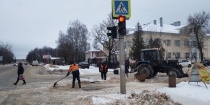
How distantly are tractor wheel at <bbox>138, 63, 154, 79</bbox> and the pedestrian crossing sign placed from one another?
1230 centimetres

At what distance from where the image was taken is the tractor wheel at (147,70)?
2552 cm

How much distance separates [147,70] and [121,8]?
12.8 metres

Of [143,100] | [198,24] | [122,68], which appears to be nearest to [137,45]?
[198,24]

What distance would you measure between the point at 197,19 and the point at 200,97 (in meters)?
59.9

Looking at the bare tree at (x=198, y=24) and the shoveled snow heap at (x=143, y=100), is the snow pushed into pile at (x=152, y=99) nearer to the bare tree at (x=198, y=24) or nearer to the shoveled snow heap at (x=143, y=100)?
the shoveled snow heap at (x=143, y=100)

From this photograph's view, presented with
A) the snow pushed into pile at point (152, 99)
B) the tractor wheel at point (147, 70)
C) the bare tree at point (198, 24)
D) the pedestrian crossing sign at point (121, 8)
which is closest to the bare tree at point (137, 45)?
the bare tree at point (198, 24)

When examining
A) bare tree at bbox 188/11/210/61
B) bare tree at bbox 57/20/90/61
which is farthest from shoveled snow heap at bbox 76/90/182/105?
bare tree at bbox 57/20/90/61

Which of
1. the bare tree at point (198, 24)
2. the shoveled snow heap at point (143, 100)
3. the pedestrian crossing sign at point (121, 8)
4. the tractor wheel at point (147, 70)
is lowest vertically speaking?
the shoveled snow heap at point (143, 100)

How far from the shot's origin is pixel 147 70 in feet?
84.6

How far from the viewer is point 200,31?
7050 cm

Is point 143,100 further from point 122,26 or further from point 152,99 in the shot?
point 122,26

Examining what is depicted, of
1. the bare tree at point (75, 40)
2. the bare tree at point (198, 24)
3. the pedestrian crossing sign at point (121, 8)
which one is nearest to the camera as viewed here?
the pedestrian crossing sign at point (121, 8)

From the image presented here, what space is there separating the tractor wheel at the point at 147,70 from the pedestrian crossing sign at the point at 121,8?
12299mm

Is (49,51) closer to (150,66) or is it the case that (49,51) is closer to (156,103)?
(150,66)
